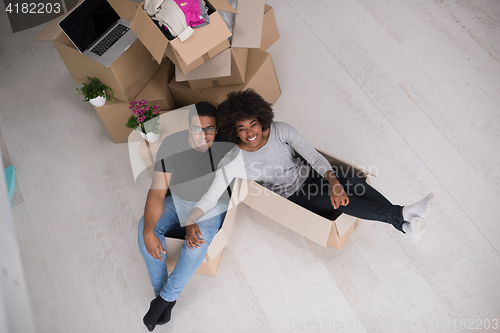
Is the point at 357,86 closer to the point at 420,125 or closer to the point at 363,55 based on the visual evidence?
the point at 363,55

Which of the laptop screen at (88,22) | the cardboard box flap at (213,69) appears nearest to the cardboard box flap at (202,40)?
the cardboard box flap at (213,69)

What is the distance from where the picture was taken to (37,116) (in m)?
2.29

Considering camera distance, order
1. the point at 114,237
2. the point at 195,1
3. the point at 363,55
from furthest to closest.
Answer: the point at 363,55, the point at 114,237, the point at 195,1

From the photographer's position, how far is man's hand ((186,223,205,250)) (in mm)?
1463

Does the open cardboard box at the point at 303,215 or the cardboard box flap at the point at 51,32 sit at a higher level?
the cardboard box flap at the point at 51,32

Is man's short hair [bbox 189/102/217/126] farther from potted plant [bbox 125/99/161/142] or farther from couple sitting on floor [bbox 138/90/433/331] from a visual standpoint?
potted plant [bbox 125/99/161/142]

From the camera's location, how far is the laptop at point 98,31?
169 cm

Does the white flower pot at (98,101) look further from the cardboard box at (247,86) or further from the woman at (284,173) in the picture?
the woman at (284,173)

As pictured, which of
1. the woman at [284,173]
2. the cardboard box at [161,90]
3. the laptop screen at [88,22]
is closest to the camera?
the woman at [284,173]

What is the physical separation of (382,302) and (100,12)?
1.94 meters

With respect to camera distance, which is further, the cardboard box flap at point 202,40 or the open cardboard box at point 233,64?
the open cardboard box at point 233,64

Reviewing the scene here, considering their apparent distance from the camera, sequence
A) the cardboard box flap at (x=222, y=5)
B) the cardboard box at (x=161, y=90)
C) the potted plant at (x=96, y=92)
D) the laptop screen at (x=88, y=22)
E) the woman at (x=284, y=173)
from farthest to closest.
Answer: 1. the cardboard box at (x=161, y=90)
2. the potted plant at (x=96, y=92)
3. the laptop screen at (x=88, y=22)
4. the cardboard box flap at (x=222, y=5)
5. the woman at (x=284, y=173)

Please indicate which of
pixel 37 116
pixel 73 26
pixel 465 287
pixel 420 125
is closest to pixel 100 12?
pixel 73 26

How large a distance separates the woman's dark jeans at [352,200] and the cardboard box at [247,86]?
604mm
